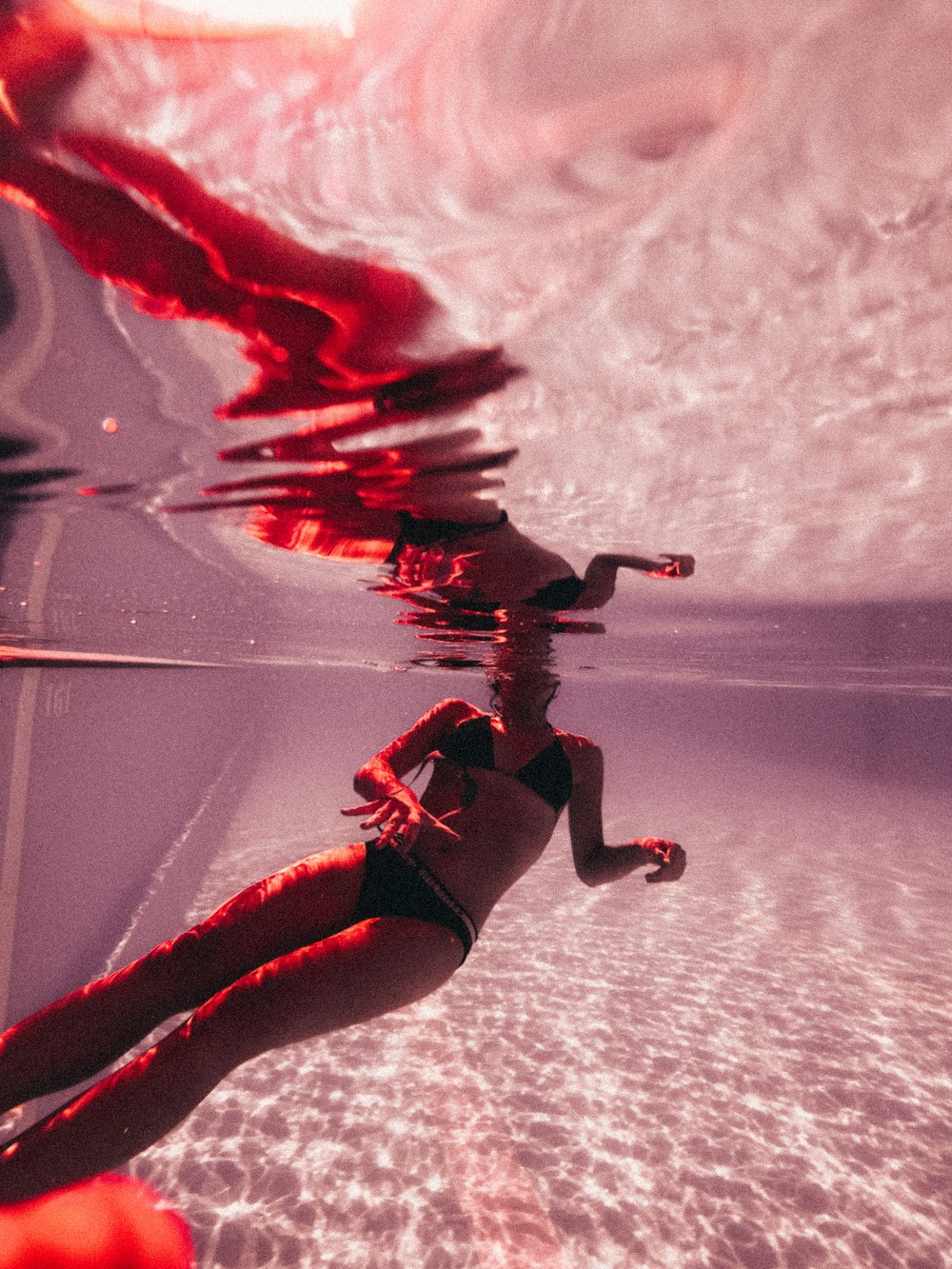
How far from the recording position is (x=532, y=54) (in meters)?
2.44

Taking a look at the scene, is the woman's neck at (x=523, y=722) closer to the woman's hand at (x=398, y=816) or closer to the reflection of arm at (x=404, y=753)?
the reflection of arm at (x=404, y=753)

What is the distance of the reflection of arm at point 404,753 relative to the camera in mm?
3463

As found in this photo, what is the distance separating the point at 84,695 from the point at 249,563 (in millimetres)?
6902

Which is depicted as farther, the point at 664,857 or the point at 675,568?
the point at 675,568

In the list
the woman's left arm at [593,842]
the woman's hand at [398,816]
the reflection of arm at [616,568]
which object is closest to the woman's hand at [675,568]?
the reflection of arm at [616,568]

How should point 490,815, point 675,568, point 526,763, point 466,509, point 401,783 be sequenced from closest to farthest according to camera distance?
1. point 401,783
2. point 490,815
3. point 526,763
4. point 466,509
5. point 675,568

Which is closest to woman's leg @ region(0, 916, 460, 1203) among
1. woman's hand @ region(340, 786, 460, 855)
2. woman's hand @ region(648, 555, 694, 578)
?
woman's hand @ region(340, 786, 460, 855)

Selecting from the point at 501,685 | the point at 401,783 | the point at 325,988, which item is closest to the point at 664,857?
the point at 501,685

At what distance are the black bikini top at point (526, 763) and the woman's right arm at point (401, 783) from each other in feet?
0.31

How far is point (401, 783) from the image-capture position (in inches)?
138

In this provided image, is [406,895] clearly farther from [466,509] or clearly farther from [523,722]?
[466,509]

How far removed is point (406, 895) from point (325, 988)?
0.62 meters

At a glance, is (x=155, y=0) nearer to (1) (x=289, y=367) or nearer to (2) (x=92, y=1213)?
(1) (x=289, y=367)

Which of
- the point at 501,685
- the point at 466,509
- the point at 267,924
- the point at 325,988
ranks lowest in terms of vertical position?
the point at 325,988
